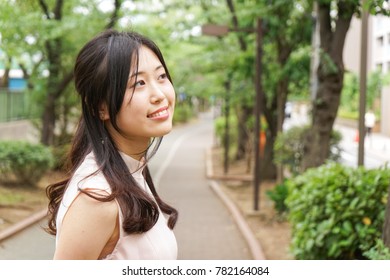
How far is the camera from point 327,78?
8062 mm

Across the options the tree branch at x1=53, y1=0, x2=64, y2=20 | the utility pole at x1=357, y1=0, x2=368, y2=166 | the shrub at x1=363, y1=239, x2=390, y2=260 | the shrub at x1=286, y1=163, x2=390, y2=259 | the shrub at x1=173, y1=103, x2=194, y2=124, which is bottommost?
the shrub at x1=173, y1=103, x2=194, y2=124

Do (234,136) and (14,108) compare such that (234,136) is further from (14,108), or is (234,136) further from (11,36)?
(11,36)

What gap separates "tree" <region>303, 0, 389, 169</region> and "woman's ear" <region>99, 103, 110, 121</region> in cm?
621

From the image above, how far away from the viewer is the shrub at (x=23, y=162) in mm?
11586

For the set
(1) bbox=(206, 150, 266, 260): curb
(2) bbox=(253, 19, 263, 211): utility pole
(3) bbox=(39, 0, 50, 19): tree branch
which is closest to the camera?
(1) bbox=(206, 150, 266, 260): curb

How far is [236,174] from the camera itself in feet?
59.6

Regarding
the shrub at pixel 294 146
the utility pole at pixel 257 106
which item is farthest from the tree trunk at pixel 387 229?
the shrub at pixel 294 146

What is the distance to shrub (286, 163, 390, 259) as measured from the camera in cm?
475

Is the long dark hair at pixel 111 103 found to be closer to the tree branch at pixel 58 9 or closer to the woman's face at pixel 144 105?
the woman's face at pixel 144 105

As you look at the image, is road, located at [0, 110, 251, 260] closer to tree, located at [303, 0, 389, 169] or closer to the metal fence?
tree, located at [303, 0, 389, 169]

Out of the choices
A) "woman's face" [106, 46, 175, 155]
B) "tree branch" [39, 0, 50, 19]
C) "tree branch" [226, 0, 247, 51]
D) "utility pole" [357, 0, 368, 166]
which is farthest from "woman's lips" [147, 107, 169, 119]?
"tree branch" [39, 0, 50, 19]

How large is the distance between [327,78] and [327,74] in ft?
0.23

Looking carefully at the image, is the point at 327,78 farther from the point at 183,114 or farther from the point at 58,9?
the point at 183,114
